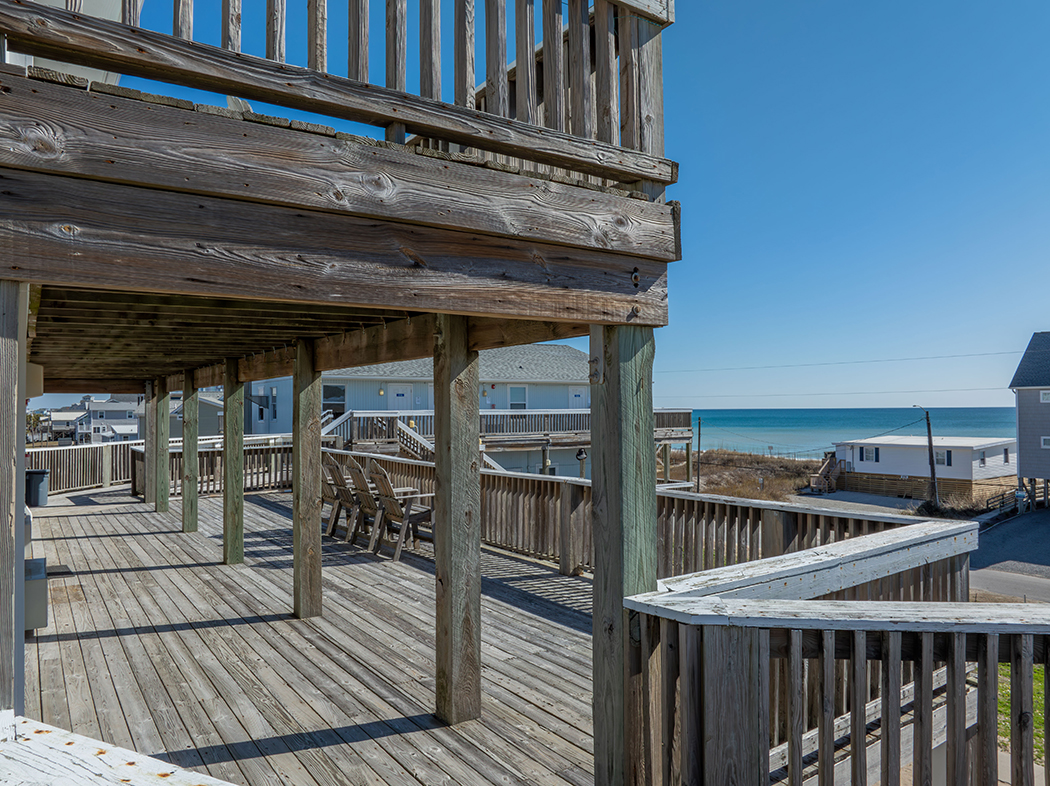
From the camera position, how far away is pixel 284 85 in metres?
2.07

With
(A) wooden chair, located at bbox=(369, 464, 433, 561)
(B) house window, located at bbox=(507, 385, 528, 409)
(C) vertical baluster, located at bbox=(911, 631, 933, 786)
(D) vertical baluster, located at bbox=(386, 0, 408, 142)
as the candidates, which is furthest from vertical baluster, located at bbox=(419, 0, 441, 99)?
(B) house window, located at bbox=(507, 385, 528, 409)

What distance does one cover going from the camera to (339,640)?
16.4ft

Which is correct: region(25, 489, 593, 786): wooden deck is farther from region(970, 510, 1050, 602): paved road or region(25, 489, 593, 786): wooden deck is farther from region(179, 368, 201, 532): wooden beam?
region(970, 510, 1050, 602): paved road

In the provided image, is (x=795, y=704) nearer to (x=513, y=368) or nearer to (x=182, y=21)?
(x=182, y=21)

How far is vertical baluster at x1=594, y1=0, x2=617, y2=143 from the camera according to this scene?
2.80 meters

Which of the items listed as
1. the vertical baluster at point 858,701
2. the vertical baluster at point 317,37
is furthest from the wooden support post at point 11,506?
the vertical baluster at point 858,701

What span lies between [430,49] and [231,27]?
740 millimetres

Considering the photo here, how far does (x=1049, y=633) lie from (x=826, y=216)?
70324 millimetres

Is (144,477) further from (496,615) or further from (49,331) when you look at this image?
(496,615)

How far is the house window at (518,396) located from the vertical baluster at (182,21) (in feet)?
84.1

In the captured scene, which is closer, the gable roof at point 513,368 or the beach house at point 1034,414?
the gable roof at point 513,368

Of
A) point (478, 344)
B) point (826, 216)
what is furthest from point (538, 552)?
point (826, 216)

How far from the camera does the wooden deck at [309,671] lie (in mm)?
3281

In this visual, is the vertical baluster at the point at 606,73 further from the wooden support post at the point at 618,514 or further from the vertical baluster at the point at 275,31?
the vertical baluster at the point at 275,31
